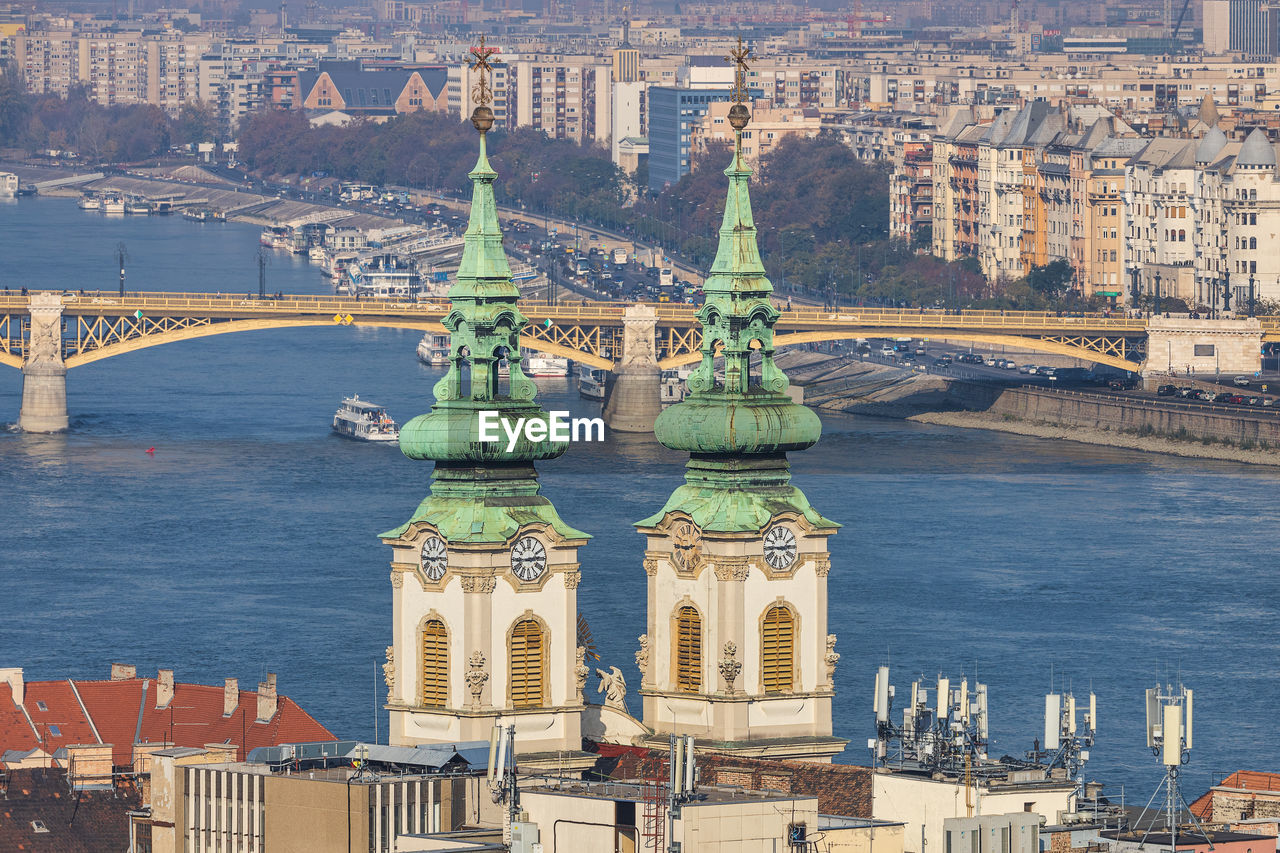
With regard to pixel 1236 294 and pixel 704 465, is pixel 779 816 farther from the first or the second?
pixel 1236 294

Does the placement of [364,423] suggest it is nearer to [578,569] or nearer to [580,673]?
[578,569]

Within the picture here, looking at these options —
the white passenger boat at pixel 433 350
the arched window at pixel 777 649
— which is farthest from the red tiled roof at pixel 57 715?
the white passenger boat at pixel 433 350

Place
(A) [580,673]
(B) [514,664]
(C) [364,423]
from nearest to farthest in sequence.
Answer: (B) [514,664], (A) [580,673], (C) [364,423]

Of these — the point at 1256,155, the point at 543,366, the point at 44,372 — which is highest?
the point at 1256,155

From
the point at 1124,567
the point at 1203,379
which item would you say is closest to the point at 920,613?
the point at 1124,567

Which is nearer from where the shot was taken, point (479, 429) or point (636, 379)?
point (479, 429)

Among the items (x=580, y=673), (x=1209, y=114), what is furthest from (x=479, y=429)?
(x=1209, y=114)

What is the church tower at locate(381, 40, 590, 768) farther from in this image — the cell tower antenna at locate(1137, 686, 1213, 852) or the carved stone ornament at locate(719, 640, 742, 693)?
the cell tower antenna at locate(1137, 686, 1213, 852)
